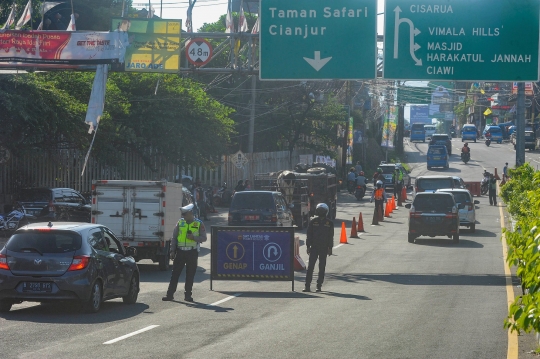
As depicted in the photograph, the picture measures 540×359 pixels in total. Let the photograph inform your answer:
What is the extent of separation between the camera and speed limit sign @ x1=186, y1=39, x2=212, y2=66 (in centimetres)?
2289

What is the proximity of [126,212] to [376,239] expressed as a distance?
11428mm

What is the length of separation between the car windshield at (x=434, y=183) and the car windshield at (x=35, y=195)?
50.4 ft

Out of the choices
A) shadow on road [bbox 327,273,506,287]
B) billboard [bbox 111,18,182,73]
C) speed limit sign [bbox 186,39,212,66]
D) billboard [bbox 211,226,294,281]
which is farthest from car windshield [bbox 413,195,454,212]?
billboard [bbox 211,226,294,281]

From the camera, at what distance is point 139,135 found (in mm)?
38656

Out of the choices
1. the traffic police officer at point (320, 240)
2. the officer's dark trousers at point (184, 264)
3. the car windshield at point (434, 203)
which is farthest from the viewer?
the car windshield at point (434, 203)

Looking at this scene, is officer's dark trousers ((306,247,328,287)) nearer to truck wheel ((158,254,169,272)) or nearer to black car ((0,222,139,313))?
black car ((0,222,139,313))

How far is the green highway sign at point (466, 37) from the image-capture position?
20.7 m

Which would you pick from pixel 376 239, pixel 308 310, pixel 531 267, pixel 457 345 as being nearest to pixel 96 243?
pixel 308 310

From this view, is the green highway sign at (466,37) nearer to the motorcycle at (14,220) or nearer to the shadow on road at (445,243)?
the shadow on road at (445,243)

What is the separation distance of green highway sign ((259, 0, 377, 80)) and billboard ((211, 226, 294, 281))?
19.7ft

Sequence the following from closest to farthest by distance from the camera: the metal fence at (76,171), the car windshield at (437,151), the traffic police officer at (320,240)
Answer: the traffic police officer at (320,240)
the metal fence at (76,171)
the car windshield at (437,151)

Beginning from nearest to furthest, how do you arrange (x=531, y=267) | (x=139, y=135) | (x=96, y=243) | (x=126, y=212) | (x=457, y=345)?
(x=531, y=267) < (x=457, y=345) < (x=96, y=243) < (x=126, y=212) < (x=139, y=135)

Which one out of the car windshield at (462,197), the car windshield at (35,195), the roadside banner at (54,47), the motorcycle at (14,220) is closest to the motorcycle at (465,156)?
the car windshield at (462,197)

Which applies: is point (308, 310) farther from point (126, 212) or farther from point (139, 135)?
point (139, 135)
